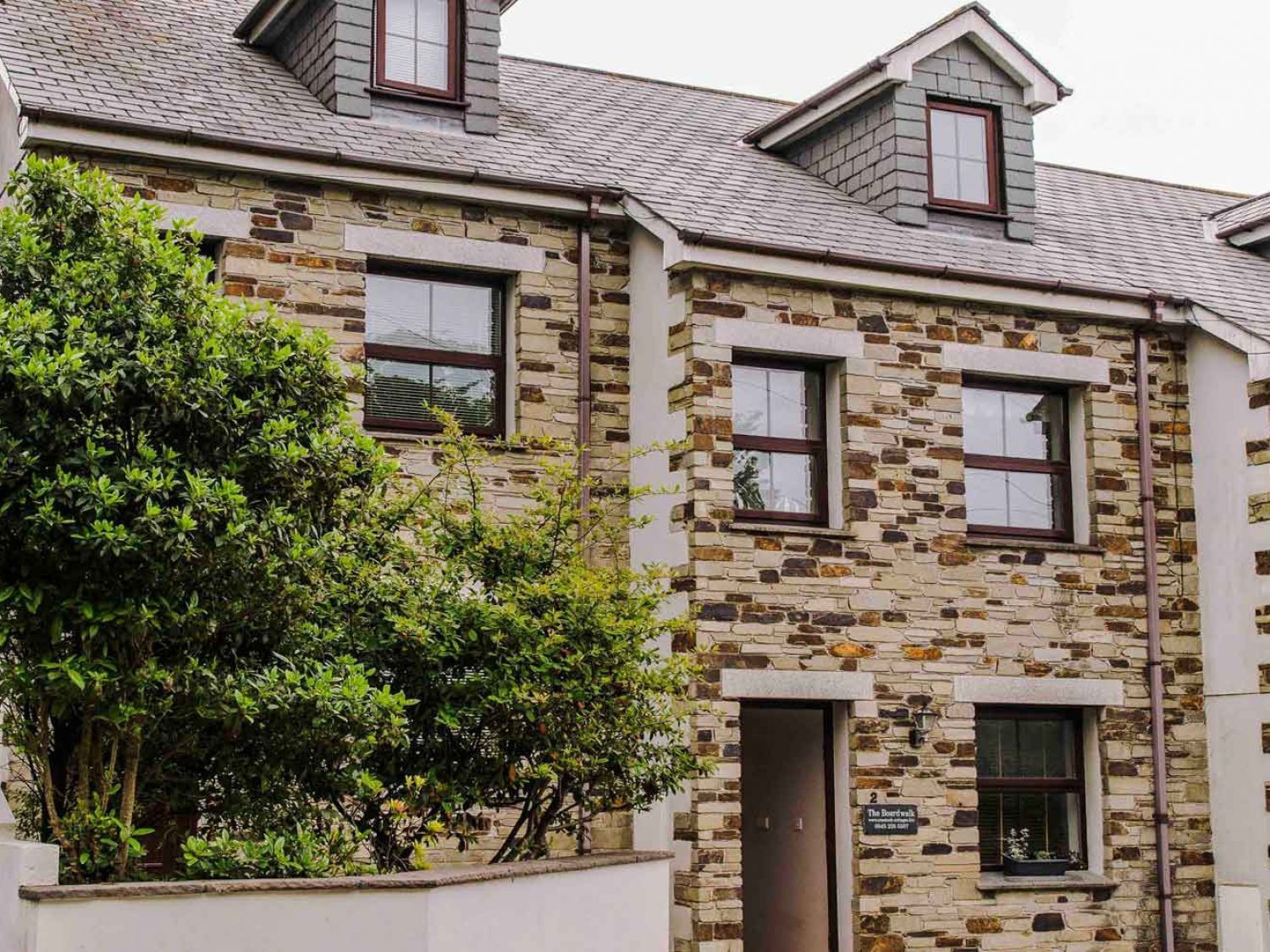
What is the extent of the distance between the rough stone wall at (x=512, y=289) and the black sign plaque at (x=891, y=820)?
1976mm

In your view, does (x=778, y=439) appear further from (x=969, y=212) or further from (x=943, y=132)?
(x=943, y=132)

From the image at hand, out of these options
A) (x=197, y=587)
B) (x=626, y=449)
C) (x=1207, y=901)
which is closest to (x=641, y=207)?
(x=626, y=449)

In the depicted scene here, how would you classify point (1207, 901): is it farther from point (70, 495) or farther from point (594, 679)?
point (70, 495)

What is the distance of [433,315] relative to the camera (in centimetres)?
1436

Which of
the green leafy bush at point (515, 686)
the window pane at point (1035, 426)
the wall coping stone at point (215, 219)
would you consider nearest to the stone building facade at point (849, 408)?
the wall coping stone at point (215, 219)

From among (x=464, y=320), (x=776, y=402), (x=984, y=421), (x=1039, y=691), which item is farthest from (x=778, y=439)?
(x=1039, y=691)

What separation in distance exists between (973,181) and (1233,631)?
194 inches

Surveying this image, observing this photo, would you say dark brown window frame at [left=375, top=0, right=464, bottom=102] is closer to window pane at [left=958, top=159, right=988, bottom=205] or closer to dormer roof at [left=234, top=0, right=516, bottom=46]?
dormer roof at [left=234, top=0, right=516, bottom=46]

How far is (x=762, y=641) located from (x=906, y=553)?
64.4 inches

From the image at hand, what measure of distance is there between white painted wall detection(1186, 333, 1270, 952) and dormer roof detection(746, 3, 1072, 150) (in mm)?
3010

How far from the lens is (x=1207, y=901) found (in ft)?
50.7

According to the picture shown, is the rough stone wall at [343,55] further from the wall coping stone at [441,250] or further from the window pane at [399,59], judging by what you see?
the wall coping stone at [441,250]

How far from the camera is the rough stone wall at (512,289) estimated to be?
13.5m

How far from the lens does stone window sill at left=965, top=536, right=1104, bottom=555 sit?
49.8 feet
